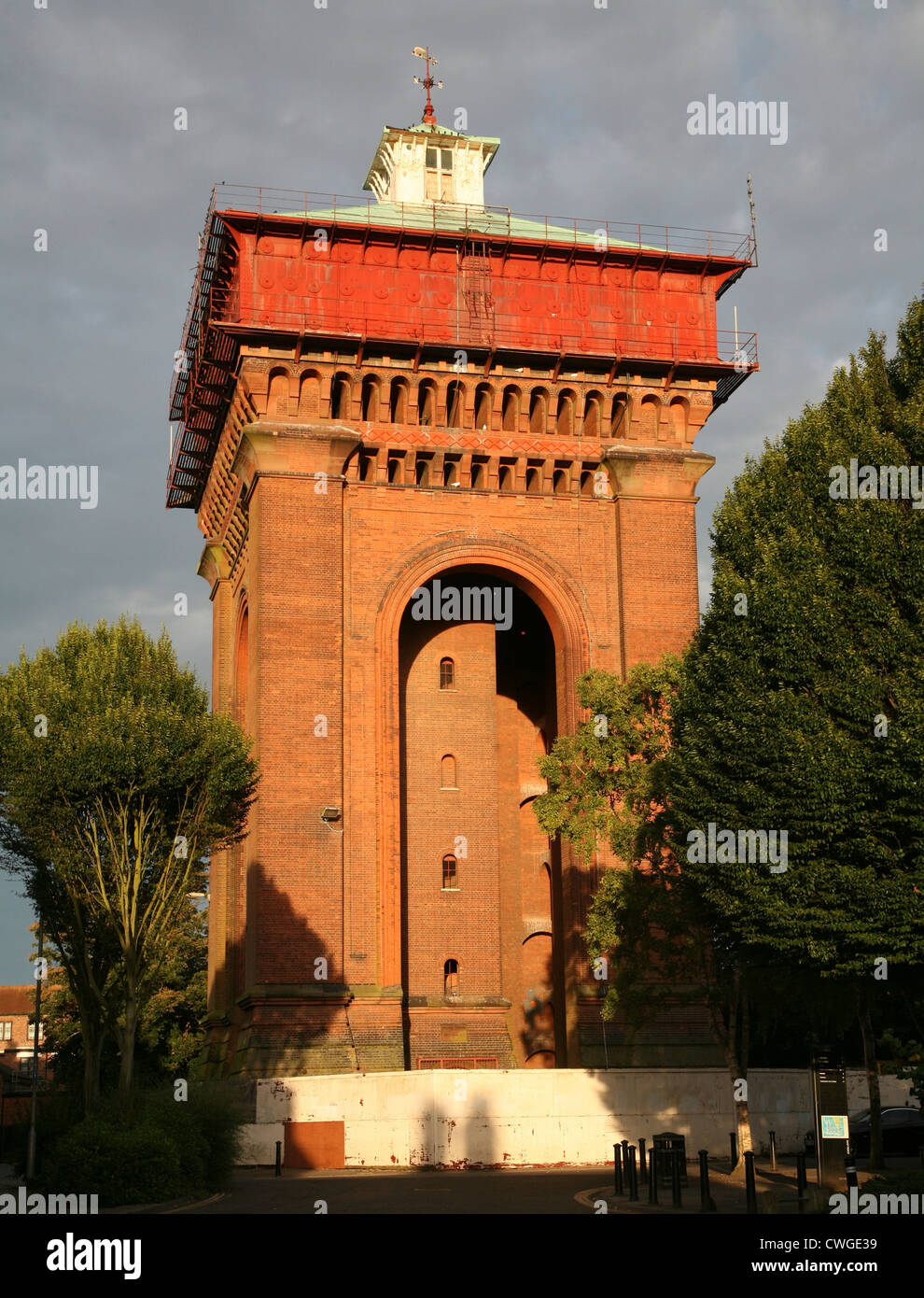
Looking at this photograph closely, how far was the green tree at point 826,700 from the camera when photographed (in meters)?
20.5

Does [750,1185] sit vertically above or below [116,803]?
below

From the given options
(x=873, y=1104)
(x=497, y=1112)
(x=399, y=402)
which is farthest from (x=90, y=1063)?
(x=399, y=402)

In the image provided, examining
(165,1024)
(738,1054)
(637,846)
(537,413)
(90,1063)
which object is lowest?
(165,1024)

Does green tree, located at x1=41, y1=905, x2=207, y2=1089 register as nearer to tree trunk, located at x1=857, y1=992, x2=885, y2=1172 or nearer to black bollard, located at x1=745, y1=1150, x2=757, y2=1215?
tree trunk, located at x1=857, y1=992, x2=885, y2=1172

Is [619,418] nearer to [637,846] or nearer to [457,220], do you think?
[457,220]

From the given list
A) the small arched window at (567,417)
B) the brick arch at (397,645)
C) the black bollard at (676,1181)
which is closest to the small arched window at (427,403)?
the brick arch at (397,645)

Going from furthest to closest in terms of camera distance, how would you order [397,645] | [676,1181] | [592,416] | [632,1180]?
[592,416], [397,645], [632,1180], [676,1181]

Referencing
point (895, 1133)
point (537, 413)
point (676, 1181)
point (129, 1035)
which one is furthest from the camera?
point (537, 413)

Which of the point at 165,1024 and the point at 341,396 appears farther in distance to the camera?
the point at 165,1024

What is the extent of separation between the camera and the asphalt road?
22.7 m

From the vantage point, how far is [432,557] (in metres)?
42.2

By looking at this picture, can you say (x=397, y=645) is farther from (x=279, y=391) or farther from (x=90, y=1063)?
(x=90, y=1063)

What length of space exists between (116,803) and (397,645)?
10838 millimetres
